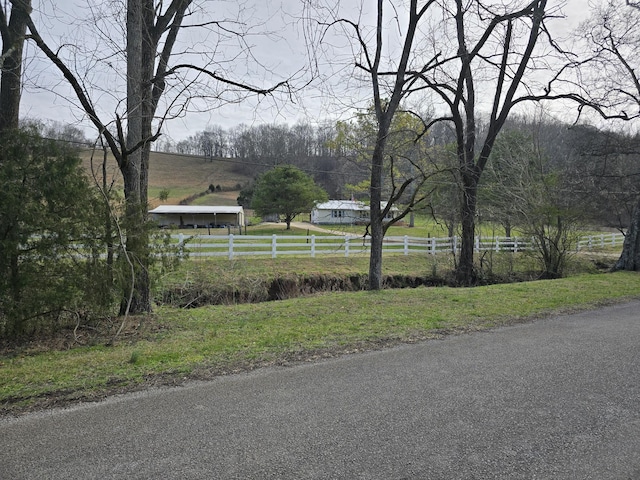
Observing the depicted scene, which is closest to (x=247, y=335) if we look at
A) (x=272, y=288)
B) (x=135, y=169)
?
(x=135, y=169)

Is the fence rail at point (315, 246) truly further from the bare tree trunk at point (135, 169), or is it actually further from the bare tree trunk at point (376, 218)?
the bare tree trunk at point (135, 169)

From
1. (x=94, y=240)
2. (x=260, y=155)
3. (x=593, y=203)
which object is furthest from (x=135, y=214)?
(x=260, y=155)

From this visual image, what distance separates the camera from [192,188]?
7188 centimetres

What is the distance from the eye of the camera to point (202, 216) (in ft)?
142

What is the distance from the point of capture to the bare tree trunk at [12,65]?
6234mm

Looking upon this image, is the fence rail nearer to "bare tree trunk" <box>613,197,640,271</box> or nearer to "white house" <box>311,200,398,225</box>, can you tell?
"bare tree trunk" <box>613,197,640,271</box>

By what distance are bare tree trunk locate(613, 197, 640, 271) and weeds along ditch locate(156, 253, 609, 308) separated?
1.55 metres

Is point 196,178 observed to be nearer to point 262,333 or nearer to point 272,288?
point 272,288

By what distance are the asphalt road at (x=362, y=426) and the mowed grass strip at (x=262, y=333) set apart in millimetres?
480

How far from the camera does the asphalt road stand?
2.53m

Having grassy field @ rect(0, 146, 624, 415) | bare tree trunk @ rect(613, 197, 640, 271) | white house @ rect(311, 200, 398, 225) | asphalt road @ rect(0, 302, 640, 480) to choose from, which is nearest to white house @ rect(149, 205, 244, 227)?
white house @ rect(311, 200, 398, 225)

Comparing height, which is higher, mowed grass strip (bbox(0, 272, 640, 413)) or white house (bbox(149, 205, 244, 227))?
white house (bbox(149, 205, 244, 227))

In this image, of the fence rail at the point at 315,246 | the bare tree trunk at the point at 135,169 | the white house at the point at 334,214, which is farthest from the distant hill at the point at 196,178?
the bare tree trunk at the point at 135,169

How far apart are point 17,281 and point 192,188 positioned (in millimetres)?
69834
